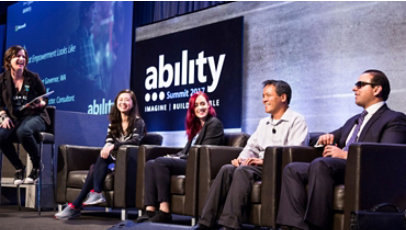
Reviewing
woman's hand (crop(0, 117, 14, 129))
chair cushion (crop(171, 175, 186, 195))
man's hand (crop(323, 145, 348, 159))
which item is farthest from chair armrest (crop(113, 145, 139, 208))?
man's hand (crop(323, 145, 348, 159))

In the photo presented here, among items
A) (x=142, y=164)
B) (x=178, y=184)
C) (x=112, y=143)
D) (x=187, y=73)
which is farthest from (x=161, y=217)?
(x=187, y=73)

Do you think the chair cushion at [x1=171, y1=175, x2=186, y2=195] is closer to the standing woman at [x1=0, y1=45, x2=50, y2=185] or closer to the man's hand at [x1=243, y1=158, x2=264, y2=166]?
the man's hand at [x1=243, y1=158, x2=264, y2=166]

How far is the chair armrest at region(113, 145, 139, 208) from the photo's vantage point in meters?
4.68

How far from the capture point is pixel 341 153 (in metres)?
3.28

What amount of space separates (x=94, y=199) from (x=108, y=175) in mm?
241

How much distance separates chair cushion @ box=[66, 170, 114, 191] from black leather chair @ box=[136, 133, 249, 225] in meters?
0.36

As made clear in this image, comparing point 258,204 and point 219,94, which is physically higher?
point 219,94

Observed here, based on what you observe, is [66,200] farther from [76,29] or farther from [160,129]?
[76,29]

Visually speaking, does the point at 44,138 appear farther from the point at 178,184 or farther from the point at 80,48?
the point at 80,48

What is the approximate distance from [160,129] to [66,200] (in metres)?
1.90

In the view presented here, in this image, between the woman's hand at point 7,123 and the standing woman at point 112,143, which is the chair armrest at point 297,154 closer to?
the standing woman at point 112,143

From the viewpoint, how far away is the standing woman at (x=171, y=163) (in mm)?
4191

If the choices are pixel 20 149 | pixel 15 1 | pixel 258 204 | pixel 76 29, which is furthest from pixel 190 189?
pixel 15 1

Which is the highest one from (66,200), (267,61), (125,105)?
(267,61)
